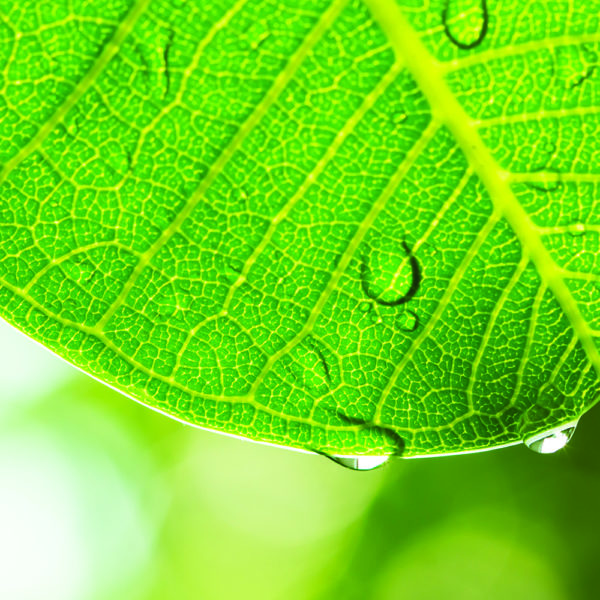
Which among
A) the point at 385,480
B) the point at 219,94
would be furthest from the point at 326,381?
the point at 385,480

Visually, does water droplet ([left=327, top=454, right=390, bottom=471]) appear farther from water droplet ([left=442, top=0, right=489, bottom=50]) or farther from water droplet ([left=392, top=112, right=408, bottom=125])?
water droplet ([left=442, top=0, right=489, bottom=50])

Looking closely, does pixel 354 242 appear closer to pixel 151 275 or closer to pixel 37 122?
pixel 151 275

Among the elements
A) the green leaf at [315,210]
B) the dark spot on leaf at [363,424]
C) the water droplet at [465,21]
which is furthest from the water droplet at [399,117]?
the dark spot on leaf at [363,424]

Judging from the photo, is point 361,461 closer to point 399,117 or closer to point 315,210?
point 315,210

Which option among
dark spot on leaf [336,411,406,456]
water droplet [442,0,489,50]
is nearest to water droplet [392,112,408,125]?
water droplet [442,0,489,50]

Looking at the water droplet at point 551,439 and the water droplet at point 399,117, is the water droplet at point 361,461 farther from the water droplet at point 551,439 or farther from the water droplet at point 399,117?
the water droplet at point 399,117

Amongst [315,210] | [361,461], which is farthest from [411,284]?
[361,461]
